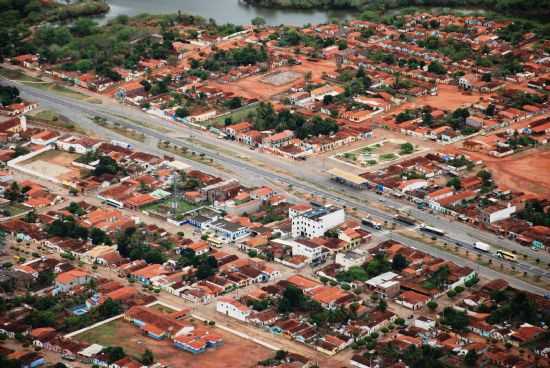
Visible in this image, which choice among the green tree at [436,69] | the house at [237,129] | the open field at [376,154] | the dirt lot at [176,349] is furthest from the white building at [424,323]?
the green tree at [436,69]

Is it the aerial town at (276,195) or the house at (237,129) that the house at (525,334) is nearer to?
the aerial town at (276,195)

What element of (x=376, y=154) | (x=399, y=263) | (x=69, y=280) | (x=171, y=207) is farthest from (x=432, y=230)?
(x=69, y=280)

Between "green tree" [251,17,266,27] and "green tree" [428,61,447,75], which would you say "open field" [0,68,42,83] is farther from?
"green tree" [428,61,447,75]

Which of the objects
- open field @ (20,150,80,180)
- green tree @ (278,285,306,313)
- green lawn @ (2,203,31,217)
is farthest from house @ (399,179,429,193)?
green lawn @ (2,203,31,217)

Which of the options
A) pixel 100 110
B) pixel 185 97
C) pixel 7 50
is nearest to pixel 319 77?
pixel 185 97

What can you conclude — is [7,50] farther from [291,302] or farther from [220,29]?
[291,302]


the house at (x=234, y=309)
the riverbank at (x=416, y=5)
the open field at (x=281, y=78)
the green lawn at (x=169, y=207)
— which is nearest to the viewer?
the house at (x=234, y=309)
